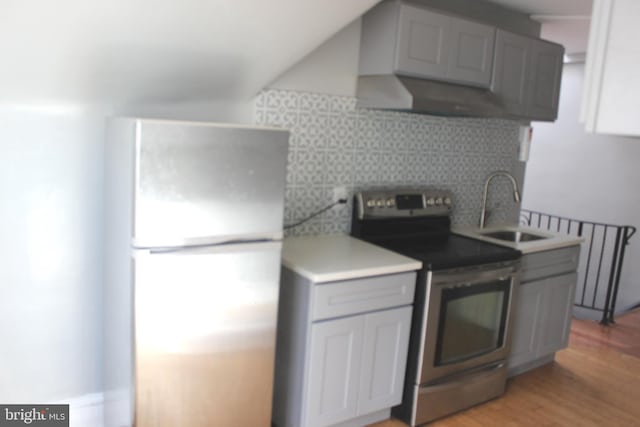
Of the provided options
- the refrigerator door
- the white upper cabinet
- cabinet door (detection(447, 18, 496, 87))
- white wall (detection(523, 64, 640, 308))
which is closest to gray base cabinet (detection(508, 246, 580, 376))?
cabinet door (detection(447, 18, 496, 87))

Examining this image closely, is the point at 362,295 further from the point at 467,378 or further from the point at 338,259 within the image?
the point at 467,378

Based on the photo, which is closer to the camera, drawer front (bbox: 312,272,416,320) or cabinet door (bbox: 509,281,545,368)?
drawer front (bbox: 312,272,416,320)

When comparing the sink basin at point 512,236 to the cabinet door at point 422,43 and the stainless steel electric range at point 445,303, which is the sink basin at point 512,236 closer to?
the stainless steel electric range at point 445,303

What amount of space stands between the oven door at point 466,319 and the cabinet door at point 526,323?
0.19 metres

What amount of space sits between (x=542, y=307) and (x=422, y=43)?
1.84m

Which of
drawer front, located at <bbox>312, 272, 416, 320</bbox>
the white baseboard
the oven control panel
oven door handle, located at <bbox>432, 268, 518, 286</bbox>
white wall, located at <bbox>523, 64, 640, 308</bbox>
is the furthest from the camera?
white wall, located at <bbox>523, 64, 640, 308</bbox>

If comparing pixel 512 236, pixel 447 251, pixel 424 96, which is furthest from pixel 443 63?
pixel 512 236

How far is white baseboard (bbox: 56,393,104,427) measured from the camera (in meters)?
2.54

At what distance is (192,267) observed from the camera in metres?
2.05

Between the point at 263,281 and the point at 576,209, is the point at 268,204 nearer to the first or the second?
the point at 263,281

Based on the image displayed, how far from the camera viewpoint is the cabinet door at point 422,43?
2775 millimetres

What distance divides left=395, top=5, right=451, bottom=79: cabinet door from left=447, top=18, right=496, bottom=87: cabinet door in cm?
6

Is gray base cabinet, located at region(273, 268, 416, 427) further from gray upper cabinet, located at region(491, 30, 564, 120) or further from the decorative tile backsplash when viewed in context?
gray upper cabinet, located at region(491, 30, 564, 120)

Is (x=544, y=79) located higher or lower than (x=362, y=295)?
higher
